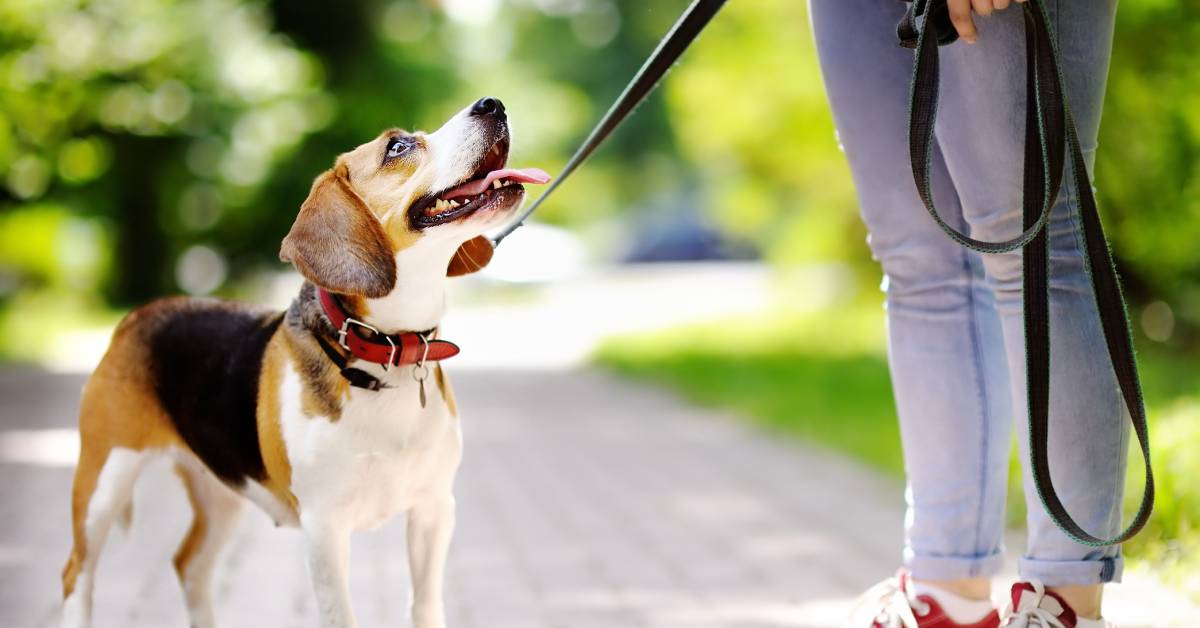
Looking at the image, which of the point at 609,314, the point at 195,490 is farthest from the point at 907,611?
the point at 609,314

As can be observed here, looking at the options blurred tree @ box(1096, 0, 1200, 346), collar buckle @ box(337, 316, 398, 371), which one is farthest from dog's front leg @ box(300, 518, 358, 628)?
blurred tree @ box(1096, 0, 1200, 346)

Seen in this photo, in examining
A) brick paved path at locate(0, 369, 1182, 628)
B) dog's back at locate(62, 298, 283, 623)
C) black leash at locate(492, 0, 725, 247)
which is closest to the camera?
black leash at locate(492, 0, 725, 247)

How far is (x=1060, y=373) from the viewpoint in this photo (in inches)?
120

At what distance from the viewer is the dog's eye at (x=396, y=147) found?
3.39 metres

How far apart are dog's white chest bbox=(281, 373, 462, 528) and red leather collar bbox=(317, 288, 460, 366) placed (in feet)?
0.28

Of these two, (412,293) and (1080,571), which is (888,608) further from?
(412,293)

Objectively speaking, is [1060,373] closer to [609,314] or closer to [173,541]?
[173,541]

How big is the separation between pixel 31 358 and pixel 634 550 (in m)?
10.5

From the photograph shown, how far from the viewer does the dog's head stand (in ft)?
10.5

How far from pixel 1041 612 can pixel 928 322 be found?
77 centimetres

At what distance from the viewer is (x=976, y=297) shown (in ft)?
11.2

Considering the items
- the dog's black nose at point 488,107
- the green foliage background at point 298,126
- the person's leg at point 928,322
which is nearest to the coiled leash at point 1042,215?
the person's leg at point 928,322

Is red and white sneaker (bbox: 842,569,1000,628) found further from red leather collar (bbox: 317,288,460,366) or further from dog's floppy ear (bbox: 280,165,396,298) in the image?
dog's floppy ear (bbox: 280,165,396,298)

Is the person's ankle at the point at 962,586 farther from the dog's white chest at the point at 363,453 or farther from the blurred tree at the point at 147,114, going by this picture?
the blurred tree at the point at 147,114
